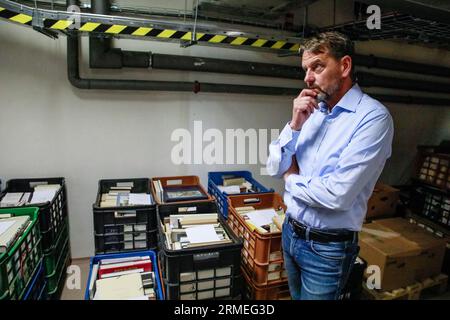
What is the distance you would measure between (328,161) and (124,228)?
1.54 metres

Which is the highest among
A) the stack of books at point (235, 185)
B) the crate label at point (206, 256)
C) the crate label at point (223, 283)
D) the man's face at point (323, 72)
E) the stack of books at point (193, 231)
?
the man's face at point (323, 72)

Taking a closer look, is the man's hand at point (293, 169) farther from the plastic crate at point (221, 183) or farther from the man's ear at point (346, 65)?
the plastic crate at point (221, 183)

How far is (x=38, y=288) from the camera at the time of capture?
6.10 ft

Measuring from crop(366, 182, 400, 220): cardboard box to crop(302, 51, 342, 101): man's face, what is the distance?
2329 mm

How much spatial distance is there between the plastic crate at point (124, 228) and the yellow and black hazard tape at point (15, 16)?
1198mm

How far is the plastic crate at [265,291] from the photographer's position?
6.15 ft

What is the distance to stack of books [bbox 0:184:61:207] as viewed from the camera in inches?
81.9

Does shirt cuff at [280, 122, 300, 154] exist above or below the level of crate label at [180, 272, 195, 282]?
above

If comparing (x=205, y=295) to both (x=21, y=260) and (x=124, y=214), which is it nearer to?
(x=124, y=214)

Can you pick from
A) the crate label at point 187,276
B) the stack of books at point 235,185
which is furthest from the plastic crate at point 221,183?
the crate label at point 187,276

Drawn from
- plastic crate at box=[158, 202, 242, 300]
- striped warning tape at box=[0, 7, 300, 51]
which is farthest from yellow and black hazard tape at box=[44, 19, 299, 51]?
plastic crate at box=[158, 202, 242, 300]

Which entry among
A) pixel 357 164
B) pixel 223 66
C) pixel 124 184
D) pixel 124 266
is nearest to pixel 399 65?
pixel 223 66

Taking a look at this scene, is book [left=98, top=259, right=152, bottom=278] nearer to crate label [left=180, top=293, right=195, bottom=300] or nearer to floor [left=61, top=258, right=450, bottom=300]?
crate label [left=180, top=293, right=195, bottom=300]

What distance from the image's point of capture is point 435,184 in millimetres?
3182
